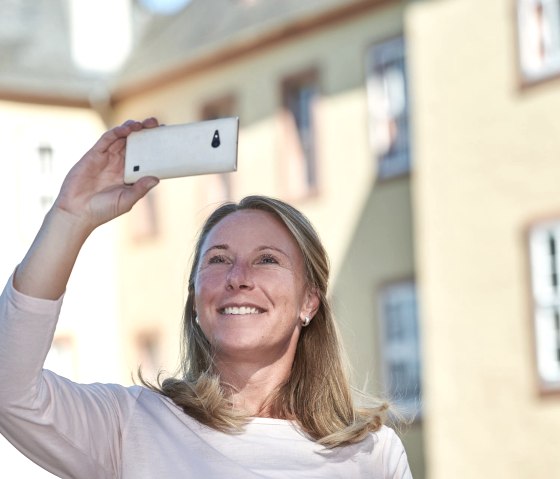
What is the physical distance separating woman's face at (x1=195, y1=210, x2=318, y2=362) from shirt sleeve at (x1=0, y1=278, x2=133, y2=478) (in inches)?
12.2

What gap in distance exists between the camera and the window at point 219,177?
26141mm

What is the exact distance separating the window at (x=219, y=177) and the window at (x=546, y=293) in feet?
25.5

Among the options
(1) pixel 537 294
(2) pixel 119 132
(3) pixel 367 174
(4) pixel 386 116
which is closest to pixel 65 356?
(3) pixel 367 174

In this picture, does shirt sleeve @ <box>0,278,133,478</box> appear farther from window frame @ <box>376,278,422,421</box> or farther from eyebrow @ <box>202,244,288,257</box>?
window frame @ <box>376,278,422,421</box>

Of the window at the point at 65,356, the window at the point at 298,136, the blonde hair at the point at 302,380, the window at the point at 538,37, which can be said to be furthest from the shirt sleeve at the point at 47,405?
the window at the point at 65,356

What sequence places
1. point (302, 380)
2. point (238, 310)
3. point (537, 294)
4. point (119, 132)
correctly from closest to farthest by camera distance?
1. point (119, 132)
2. point (238, 310)
3. point (302, 380)
4. point (537, 294)

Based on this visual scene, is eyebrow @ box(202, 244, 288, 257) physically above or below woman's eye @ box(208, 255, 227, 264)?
above

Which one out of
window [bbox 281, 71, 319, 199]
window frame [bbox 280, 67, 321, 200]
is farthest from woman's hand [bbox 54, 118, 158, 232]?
window [bbox 281, 71, 319, 199]

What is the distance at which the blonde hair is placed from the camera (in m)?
4.08

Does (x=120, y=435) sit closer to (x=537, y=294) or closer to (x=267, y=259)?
(x=267, y=259)

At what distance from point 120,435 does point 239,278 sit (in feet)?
1.67

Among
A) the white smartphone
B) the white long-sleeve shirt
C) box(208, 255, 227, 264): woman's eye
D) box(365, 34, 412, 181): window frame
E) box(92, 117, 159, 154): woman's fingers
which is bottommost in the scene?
the white long-sleeve shirt

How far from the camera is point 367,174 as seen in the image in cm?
2294

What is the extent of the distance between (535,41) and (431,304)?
341cm
